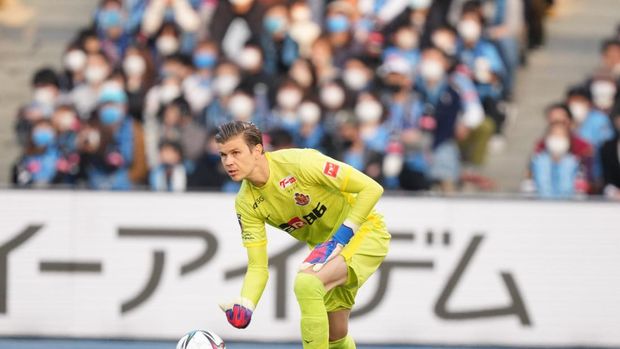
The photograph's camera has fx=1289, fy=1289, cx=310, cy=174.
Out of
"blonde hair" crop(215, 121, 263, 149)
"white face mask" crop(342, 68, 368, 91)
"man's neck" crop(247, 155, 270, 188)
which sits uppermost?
"blonde hair" crop(215, 121, 263, 149)

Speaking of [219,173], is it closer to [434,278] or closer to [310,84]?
[310,84]

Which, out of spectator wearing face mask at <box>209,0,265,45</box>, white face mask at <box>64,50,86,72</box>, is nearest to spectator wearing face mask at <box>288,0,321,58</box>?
spectator wearing face mask at <box>209,0,265,45</box>

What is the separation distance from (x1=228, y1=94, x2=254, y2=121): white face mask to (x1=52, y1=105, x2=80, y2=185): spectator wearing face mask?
1.58 metres

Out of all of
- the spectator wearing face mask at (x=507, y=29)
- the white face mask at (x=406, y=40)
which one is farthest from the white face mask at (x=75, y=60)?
the spectator wearing face mask at (x=507, y=29)

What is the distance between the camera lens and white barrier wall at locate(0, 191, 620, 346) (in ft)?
36.8

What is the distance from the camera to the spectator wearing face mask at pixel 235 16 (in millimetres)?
13680

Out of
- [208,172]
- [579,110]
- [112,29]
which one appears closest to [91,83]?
[112,29]

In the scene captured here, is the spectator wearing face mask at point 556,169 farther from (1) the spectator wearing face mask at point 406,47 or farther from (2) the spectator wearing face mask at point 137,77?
(2) the spectator wearing face mask at point 137,77

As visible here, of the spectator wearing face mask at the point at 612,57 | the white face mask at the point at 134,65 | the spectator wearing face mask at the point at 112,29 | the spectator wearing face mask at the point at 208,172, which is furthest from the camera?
the spectator wearing face mask at the point at 112,29

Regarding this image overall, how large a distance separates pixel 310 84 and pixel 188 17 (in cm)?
184

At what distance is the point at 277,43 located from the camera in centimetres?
1355

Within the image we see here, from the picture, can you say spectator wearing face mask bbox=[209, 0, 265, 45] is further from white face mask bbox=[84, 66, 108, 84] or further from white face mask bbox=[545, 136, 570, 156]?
white face mask bbox=[545, 136, 570, 156]

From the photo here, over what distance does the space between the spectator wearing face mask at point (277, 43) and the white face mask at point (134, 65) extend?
127 cm

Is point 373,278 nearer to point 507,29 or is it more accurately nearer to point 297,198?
point 297,198
